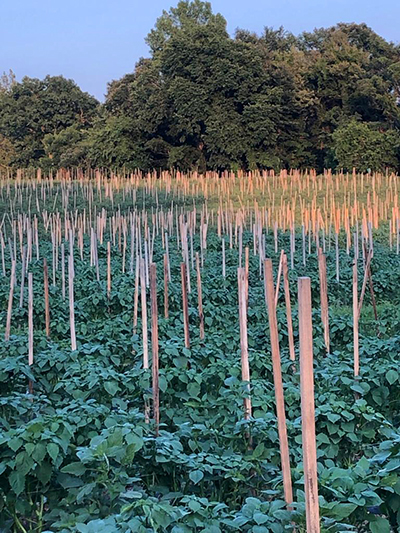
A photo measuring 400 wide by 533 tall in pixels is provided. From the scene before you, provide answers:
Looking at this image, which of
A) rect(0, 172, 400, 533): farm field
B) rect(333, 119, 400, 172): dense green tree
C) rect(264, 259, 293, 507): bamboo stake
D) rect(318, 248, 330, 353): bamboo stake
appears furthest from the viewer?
rect(333, 119, 400, 172): dense green tree

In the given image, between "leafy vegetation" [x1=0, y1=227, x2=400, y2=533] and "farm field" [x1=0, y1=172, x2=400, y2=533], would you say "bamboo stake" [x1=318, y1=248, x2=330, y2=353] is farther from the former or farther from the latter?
"leafy vegetation" [x1=0, y1=227, x2=400, y2=533]

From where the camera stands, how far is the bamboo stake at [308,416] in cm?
219

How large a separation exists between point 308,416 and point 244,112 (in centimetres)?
2717

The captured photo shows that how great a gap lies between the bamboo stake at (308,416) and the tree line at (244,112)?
86.5 feet

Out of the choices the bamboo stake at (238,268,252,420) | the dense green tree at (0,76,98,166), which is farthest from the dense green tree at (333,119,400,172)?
the bamboo stake at (238,268,252,420)

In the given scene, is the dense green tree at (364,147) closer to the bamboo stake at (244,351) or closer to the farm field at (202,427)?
the farm field at (202,427)

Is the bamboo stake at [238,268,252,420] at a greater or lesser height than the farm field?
greater

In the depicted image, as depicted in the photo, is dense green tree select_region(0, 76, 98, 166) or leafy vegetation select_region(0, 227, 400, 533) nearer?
leafy vegetation select_region(0, 227, 400, 533)

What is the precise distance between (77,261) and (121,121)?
20.1m

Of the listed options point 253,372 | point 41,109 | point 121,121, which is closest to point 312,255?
point 253,372

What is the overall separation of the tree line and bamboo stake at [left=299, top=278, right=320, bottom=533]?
26.4 m

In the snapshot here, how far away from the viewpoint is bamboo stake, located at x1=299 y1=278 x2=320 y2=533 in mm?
2186

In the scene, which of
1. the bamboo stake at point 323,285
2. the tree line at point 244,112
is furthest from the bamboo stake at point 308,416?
the tree line at point 244,112

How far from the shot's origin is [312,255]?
449 inches
